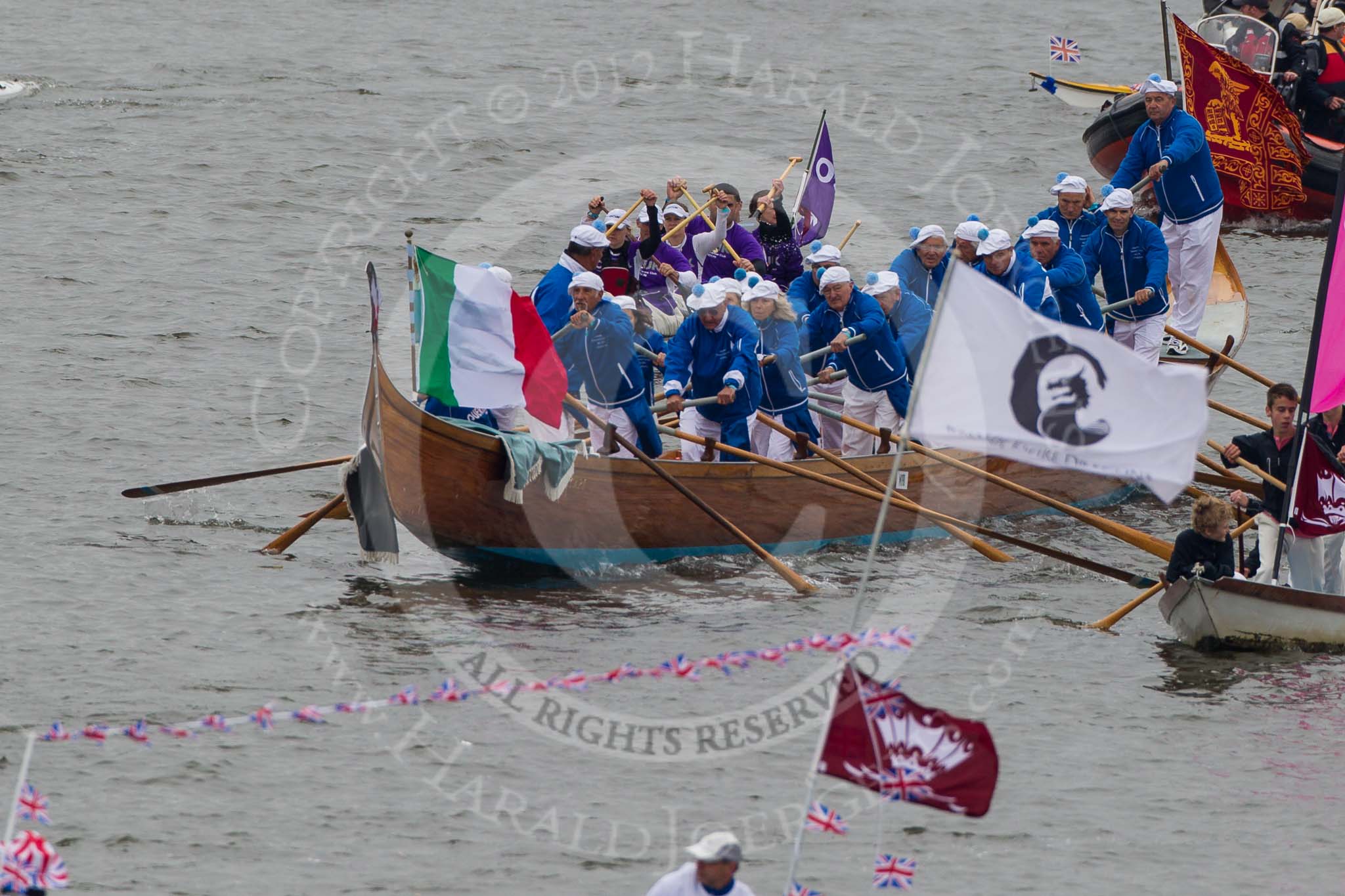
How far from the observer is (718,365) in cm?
1398

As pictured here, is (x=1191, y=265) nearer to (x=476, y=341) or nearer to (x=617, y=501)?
(x=617, y=501)

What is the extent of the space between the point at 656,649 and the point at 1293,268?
1533 centimetres

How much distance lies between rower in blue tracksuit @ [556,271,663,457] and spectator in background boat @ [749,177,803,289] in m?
5.20

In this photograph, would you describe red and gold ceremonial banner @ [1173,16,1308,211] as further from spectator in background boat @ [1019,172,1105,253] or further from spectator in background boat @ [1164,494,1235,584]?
spectator in background boat @ [1164,494,1235,584]

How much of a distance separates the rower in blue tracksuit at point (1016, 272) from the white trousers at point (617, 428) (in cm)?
315

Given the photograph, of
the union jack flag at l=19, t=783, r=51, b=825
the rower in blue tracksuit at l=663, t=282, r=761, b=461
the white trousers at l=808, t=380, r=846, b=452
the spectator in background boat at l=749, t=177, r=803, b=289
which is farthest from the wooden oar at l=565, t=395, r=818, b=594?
the spectator in background boat at l=749, t=177, r=803, b=289

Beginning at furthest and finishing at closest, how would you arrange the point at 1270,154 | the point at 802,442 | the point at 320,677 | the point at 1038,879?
1. the point at 1270,154
2. the point at 802,442
3. the point at 320,677
4. the point at 1038,879

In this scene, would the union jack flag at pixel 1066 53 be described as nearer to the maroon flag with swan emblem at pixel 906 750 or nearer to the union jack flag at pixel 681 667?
the union jack flag at pixel 681 667

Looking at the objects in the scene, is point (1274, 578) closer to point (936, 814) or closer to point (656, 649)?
point (936, 814)

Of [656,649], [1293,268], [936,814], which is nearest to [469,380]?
[656,649]

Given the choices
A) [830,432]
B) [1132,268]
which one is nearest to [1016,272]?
[1132,268]

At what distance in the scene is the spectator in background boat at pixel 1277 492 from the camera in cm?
1223

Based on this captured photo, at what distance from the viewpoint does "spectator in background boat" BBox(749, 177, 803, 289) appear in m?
18.9

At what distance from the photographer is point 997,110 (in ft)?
107
